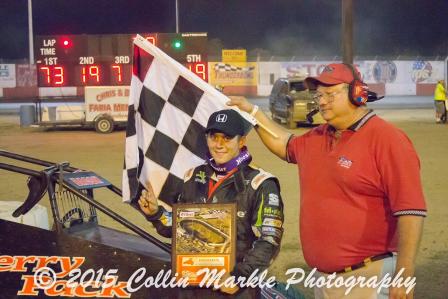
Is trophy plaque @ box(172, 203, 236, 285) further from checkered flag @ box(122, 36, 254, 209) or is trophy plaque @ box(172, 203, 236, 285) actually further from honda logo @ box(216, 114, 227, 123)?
checkered flag @ box(122, 36, 254, 209)

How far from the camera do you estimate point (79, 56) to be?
20.7m

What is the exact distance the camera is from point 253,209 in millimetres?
3055

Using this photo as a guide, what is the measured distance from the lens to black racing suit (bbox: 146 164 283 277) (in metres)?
2.97

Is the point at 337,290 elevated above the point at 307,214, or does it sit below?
below

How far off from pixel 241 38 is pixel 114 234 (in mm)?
73720

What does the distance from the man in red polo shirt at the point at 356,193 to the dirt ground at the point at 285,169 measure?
2283 mm

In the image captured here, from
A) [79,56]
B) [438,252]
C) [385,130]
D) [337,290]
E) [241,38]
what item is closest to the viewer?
[385,130]

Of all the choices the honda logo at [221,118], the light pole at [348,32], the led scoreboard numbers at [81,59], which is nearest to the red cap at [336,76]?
the honda logo at [221,118]

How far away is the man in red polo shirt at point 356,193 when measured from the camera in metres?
2.78

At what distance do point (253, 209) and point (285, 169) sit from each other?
9.10 m

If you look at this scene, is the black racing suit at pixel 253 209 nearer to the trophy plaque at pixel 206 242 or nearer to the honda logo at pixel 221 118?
the trophy plaque at pixel 206 242

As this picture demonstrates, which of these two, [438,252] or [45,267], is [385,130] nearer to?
[45,267]

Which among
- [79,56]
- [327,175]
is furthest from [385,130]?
[79,56]

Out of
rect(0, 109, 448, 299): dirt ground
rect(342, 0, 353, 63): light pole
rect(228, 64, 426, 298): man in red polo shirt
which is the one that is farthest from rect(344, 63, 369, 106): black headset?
rect(342, 0, 353, 63): light pole
